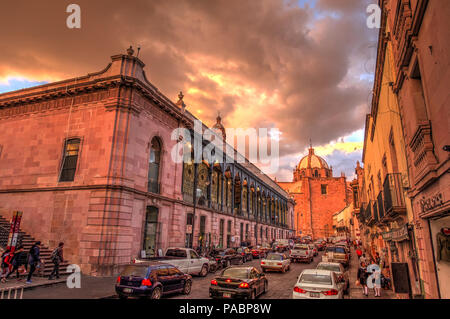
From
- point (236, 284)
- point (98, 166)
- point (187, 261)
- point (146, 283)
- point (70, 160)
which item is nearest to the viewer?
point (146, 283)

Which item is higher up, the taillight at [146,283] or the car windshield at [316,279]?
the car windshield at [316,279]

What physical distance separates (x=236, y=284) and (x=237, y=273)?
76 centimetres

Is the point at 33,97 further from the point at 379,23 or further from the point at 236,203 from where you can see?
the point at 236,203

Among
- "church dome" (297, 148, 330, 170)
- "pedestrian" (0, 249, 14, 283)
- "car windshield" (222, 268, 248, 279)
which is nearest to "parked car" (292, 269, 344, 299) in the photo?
"car windshield" (222, 268, 248, 279)

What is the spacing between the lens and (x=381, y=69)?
14.9m

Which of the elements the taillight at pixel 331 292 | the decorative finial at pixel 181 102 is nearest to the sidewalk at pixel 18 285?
the taillight at pixel 331 292

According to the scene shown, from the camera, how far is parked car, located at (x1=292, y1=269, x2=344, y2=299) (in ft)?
Answer: 32.7

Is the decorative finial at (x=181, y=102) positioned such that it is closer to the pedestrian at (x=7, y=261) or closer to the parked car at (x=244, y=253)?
the parked car at (x=244, y=253)

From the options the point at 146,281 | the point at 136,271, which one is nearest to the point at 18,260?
the point at 136,271

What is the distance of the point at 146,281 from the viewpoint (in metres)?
10.7

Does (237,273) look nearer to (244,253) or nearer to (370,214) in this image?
(370,214)

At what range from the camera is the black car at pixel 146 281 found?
421 inches

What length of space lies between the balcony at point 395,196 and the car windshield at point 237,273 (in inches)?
259

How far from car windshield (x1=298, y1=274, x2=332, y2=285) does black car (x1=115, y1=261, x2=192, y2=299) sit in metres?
5.34
